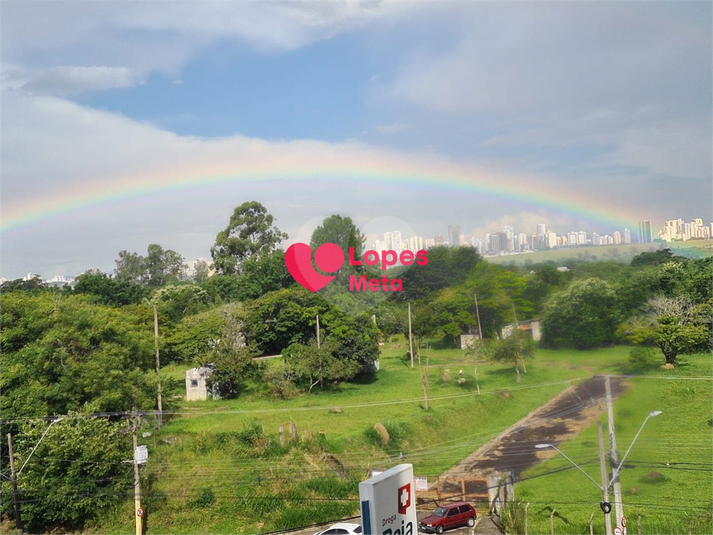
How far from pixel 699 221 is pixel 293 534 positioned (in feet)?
34.9

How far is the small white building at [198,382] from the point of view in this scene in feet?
42.1

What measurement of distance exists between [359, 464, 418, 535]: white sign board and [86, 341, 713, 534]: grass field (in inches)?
279

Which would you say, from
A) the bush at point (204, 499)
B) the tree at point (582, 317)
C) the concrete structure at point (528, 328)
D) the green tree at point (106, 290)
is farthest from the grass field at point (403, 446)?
the green tree at point (106, 290)

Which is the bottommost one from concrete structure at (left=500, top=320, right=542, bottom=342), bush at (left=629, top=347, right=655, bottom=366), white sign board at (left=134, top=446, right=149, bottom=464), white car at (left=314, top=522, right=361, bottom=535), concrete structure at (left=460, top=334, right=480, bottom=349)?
white car at (left=314, top=522, right=361, bottom=535)

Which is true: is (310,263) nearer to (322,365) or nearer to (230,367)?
(322,365)

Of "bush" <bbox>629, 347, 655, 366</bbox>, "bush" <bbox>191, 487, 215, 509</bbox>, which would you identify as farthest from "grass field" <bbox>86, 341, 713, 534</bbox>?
"bush" <bbox>629, 347, 655, 366</bbox>

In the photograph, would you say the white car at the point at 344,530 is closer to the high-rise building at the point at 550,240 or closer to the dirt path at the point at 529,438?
the dirt path at the point at 529,438

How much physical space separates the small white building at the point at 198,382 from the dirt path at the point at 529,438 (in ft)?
18.8

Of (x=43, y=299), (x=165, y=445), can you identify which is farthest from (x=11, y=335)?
A: (x=165, y=445)

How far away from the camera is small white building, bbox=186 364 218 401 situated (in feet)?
42.1

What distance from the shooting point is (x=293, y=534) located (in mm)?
9023
